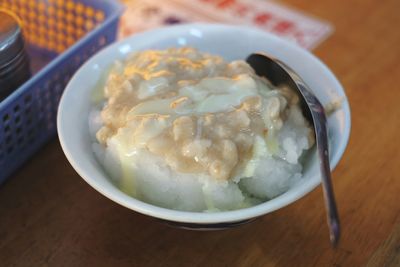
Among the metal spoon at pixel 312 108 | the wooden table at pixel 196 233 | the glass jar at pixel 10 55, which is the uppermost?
the metal spoon at pixel 312 108

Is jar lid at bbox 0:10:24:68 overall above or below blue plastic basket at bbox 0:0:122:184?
above

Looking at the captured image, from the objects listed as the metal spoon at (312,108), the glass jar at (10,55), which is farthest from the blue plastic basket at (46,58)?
the metal spoon at (312,108)

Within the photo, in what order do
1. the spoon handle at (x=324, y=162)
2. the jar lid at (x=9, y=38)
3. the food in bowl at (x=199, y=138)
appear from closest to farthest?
1. the spoon handle at (x=324, y=162)
2. the food in bowl at (x=199, y=138)
3. the jar lid at (x=9, y=38)

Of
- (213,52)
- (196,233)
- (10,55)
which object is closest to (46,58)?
(10,55)

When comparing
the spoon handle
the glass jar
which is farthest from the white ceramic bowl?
A: the glass jar

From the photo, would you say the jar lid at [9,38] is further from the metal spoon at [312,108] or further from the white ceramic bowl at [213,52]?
the metal spoon at [312,108]

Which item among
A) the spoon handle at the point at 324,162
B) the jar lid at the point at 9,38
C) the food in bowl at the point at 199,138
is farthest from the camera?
the jar lid at the point at 9,38

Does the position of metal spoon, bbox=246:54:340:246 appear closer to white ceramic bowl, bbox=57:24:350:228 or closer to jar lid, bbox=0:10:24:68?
white ceramic bowl, bbox=57:24:350:228

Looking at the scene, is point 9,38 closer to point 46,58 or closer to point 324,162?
point 46,58
